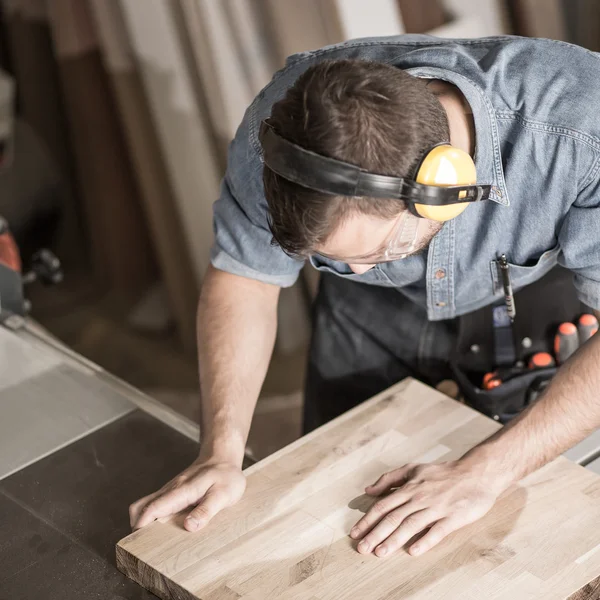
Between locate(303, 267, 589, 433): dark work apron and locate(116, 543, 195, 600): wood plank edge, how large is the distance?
2.31ft

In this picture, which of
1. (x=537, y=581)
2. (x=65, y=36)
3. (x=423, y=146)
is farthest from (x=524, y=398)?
(x=65, y=36)

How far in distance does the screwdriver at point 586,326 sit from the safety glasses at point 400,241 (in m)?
0.55

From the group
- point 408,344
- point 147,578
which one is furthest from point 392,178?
point 408,344

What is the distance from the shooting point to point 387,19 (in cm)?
254

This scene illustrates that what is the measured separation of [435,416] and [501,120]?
451 mm

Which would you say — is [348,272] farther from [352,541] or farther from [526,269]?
[352,541]

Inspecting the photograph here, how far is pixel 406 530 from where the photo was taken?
1.13 meters

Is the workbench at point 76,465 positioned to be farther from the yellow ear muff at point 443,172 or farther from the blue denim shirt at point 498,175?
the yellow ear muff at point 443,172

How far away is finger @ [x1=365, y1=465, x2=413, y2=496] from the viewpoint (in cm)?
121

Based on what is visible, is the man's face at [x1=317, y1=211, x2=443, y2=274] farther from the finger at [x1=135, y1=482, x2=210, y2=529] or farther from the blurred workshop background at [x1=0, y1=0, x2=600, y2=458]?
the blurred workshop background at [x1=0, y1=0, x2=600, y2=458]

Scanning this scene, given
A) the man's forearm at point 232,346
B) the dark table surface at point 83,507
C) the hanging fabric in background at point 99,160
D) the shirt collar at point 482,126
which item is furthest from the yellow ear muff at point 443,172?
the hanging fabric in background at point 99,160

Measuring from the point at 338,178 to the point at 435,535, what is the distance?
1.53 ft

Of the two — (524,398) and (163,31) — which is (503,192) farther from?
(163,31)

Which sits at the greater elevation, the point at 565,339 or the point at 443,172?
the point at 443,172
